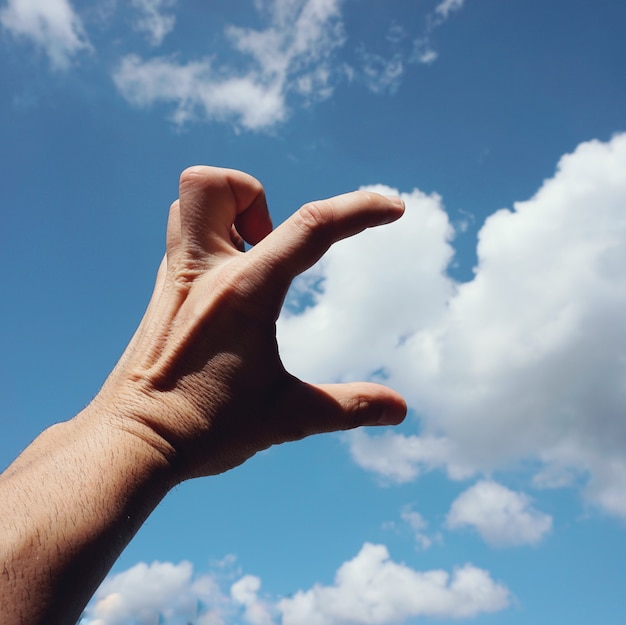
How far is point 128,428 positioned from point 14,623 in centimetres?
113

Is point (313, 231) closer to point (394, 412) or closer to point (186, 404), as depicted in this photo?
point (186, 404)

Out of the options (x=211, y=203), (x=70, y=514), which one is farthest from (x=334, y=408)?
(x=70, y=514)

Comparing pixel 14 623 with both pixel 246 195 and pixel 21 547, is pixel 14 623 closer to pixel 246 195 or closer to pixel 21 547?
pixel 21 547

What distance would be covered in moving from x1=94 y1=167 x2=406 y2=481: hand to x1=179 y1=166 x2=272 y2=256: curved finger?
1.05 ft

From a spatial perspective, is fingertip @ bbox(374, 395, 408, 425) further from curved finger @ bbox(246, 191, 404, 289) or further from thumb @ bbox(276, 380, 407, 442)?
curved finger @ bbox(246, 191, 404, 289)

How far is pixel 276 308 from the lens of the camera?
12.6ft

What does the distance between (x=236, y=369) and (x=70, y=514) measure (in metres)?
1.29

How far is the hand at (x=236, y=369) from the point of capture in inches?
144

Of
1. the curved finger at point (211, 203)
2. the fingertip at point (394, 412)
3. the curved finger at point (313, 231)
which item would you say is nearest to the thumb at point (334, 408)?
the fingertip at point (394, 412)

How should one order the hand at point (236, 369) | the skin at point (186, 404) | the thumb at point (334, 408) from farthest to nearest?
the thumb at point (334, 408) < the hand at point (236, 369) < the skin at point (186, 404)

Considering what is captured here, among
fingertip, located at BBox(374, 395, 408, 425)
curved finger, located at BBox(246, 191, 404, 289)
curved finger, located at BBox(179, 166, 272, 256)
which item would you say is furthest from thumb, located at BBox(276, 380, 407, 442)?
curved finger, located at BBox(179, 166, 272, 256)

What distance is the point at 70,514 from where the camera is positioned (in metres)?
2.84

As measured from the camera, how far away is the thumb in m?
3.94

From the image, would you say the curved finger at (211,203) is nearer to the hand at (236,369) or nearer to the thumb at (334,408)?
the hand at (236,369)
